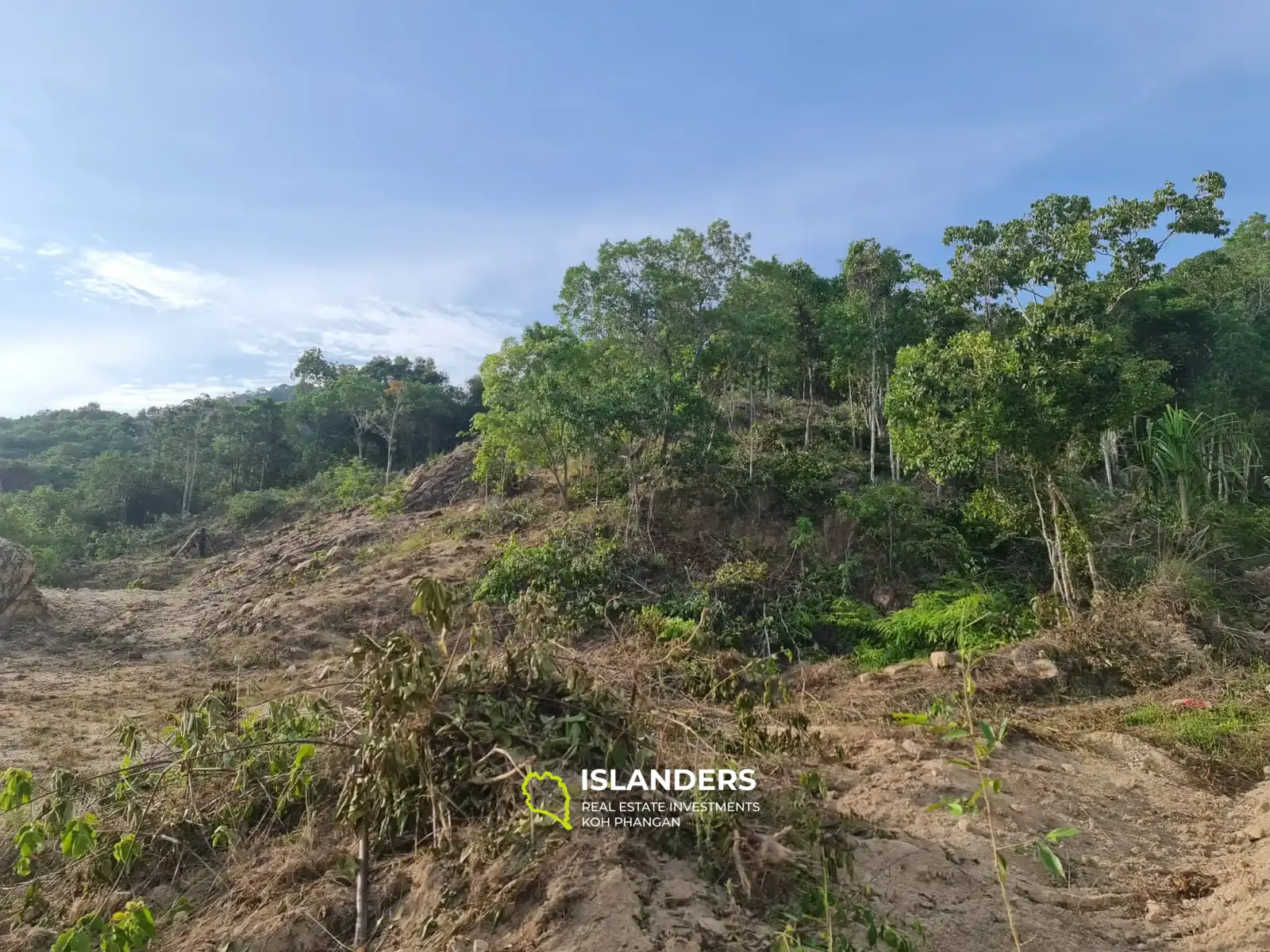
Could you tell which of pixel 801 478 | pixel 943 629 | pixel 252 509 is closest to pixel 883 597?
pixel 943 629

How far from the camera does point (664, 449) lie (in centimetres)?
1243

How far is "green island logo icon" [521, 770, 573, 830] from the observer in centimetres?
284

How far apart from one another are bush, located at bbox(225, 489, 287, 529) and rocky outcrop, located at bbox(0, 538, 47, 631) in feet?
37.1

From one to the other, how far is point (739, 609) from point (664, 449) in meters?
3.26

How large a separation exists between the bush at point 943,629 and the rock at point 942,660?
0.71 metres

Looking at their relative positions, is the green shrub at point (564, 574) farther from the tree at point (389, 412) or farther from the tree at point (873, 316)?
the tree at point (389, 412)

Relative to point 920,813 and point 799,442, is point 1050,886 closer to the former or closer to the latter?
point 920,813

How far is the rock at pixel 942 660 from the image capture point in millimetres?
7348

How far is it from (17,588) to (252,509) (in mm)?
12249

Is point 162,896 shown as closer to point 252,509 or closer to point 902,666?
point 902,666

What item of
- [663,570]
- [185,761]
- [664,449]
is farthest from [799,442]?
[185,761]

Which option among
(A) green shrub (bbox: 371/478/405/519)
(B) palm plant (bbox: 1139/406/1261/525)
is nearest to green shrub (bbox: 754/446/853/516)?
(B) palm plant (bbox: 1139/406/1261/525)

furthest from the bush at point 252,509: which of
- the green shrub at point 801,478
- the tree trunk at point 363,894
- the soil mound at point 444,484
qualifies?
the tree trunk at point 363,894

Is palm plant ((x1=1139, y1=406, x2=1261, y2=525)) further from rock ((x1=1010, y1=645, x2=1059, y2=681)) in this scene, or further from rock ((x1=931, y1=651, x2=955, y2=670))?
rock ((x1=931, y1=651, x2=955, y2=670))
